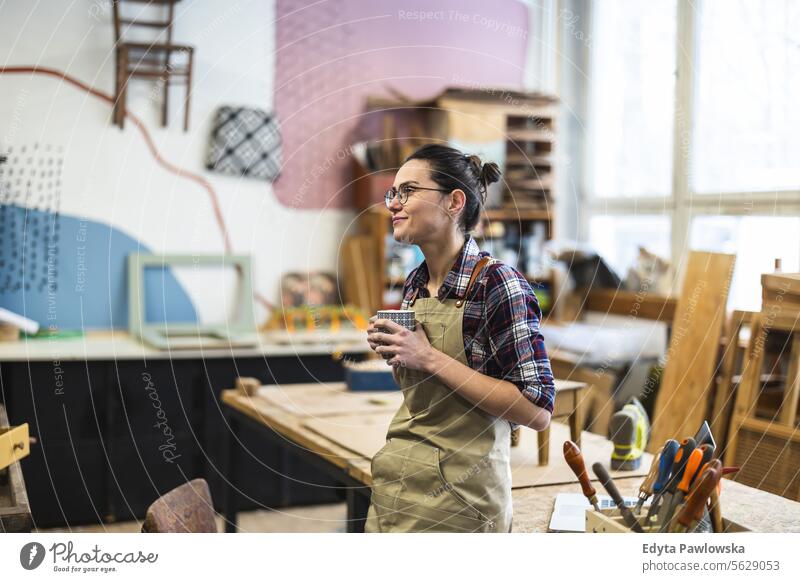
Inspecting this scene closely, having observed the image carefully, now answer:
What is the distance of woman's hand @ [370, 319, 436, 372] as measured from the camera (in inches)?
67.1

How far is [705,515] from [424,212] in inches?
28.9

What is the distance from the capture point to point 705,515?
63.5 inches

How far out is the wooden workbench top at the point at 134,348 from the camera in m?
3.35

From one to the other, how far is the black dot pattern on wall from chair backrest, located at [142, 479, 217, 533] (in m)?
1.16

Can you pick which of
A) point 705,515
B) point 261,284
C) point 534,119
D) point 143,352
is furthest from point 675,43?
point 705,515

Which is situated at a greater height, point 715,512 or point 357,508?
point 715,512

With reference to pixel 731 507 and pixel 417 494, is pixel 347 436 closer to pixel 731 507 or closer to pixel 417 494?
pixel 417 494

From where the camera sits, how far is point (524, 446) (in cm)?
239

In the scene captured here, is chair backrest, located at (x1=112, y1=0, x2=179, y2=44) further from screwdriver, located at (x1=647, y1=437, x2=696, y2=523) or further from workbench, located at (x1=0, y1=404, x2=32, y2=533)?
screwdriver, located at (x1=647, y1=437, x2=696, y2=523)

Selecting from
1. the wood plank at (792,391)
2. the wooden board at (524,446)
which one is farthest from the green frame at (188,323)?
the wood plank at (792,391)

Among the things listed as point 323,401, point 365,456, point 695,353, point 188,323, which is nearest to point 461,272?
point 365,456

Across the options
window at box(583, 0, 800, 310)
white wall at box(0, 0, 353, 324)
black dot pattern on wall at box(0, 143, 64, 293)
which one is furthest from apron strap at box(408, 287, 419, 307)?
black dot pattern on wall at box(0, 143, 64, 293)

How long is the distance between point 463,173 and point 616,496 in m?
0.65

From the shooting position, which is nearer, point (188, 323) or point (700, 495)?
point (700, 495)
